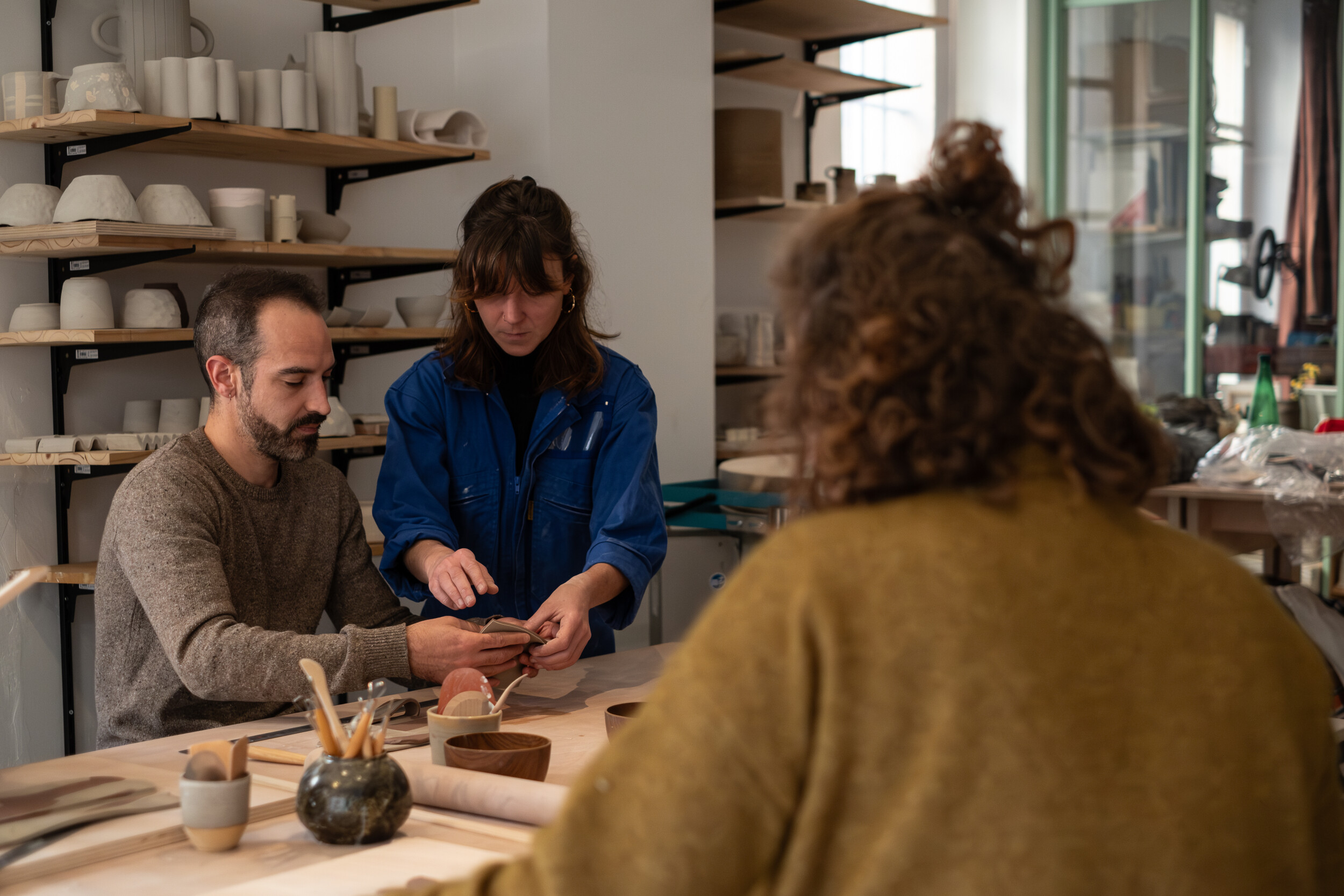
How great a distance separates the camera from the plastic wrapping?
3.22 m

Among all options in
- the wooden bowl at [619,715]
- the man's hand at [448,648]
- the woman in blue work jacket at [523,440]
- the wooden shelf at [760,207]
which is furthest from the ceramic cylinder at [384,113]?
the wooden bowl at [619,715]

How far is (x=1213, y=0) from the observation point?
618 centimetres

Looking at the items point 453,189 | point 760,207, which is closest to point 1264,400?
point 760,207

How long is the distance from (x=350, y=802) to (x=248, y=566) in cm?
83

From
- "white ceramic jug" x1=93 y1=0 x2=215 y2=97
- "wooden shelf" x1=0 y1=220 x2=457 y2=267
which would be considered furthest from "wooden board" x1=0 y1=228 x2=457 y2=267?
"white ceramic jug" x1=93 y1=0 x2=215 y2=97

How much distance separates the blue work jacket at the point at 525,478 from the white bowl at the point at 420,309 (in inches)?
40.2

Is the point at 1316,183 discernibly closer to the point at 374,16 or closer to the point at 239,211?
the point at 374,16

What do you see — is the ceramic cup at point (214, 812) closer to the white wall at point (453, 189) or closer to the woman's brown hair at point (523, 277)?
the woman's brown hair at point (523, 277)

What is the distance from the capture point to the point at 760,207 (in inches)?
170

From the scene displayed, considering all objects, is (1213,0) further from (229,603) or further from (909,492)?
(909,492)

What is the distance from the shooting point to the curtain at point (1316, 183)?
5883mm

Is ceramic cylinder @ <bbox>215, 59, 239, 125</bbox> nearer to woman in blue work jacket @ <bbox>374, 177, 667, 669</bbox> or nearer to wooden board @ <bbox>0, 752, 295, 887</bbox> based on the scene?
woman in blue work jacket @ <bbox>374, 177, 667, 669</bbox>

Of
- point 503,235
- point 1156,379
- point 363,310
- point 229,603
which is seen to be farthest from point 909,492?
point 1156,379

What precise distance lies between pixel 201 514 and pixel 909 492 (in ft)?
4.50
